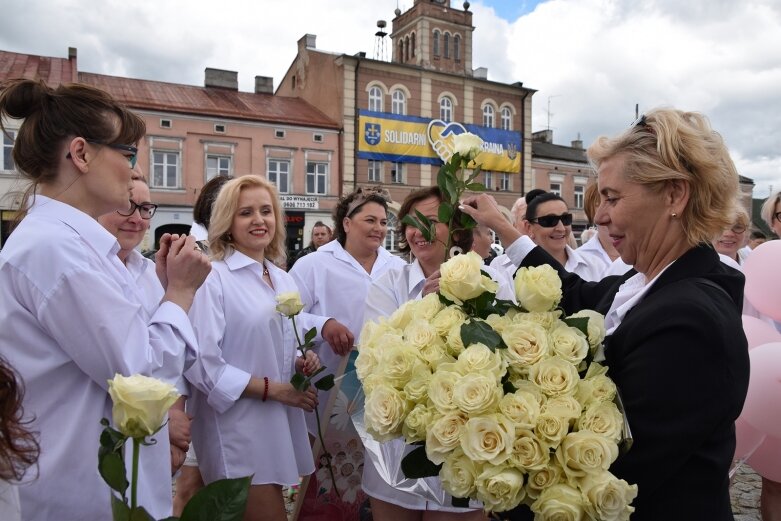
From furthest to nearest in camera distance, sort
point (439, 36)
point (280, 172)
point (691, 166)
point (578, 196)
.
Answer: point (578, 196) → point (439, 36) → point (280, 172) → point (691, 166)

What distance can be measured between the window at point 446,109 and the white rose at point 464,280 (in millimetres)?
31563

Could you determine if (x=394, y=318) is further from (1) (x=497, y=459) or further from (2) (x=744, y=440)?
(2) (x=744, y=440)

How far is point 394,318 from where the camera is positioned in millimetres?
1830

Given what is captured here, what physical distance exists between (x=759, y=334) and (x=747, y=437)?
0.63m

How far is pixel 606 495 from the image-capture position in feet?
4.44

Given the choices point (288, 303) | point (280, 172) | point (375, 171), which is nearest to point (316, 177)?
point (280, 172)

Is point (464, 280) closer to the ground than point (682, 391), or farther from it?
farther from it

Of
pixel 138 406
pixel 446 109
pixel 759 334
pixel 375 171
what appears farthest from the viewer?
pixel 446 109

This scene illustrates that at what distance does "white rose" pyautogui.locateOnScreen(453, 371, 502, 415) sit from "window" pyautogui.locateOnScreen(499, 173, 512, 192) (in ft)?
108

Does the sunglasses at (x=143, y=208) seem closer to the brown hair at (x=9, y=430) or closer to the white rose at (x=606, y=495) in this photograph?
the brown hair at (x=9, y=430)

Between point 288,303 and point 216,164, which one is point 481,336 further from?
point 216,164

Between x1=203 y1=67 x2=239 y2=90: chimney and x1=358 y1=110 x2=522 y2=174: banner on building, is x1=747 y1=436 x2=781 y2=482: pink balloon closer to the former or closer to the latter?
x1=358 y1=110 x2=522 y2=174: banner on building

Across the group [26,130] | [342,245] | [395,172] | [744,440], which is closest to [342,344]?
[342,245]

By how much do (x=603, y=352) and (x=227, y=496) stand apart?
107cm
